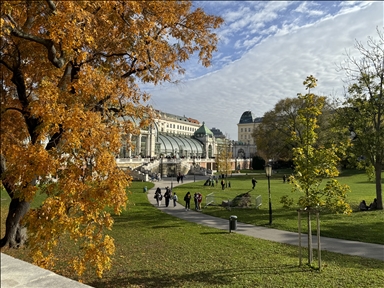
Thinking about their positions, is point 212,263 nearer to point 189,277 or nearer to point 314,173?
point 189,277

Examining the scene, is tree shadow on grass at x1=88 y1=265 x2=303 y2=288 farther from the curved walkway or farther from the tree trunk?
the tree trunk

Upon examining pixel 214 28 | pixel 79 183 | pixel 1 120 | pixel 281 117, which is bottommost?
pixel 79 183

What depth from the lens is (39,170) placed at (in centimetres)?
612

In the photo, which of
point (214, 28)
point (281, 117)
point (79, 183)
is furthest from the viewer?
point (281, 117)

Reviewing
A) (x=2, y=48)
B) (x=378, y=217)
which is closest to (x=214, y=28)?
(x=2, y=48)

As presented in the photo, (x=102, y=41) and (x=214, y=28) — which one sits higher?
(x=214, y=28)

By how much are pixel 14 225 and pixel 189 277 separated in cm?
719

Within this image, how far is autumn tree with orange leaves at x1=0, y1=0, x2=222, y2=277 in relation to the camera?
633 centimetres

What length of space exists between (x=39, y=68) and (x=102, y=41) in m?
2.37

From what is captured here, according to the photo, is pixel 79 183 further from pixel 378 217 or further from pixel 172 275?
pixel 378 217

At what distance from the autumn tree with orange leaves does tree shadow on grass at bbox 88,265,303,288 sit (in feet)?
5.43

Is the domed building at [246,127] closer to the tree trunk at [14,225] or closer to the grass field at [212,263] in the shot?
the grass field at [212,263]

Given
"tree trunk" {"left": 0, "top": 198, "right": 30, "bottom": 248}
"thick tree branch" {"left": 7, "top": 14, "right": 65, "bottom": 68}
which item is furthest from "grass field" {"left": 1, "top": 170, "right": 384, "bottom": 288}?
"thick tree branch" {"left": 7, "top": 14, "right": 65, "bottom": 68}

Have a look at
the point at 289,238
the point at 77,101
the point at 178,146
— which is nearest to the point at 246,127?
the point at 178,146
